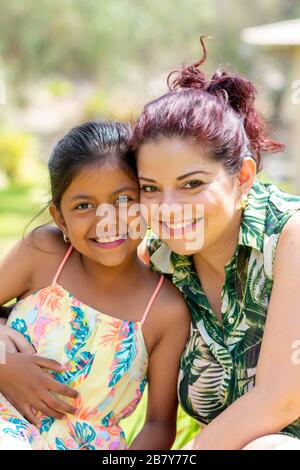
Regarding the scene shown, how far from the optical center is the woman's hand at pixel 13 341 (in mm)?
2713

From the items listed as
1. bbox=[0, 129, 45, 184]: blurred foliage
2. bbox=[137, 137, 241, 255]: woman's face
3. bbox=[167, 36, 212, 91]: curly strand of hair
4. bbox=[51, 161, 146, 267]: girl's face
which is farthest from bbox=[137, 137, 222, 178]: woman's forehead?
bbox=[0, 129, 45, 184]: blurred foliage

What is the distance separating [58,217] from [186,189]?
1.85 feet

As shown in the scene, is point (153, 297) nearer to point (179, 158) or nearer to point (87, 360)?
point (87, 360)

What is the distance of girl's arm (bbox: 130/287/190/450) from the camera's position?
275 centimetres

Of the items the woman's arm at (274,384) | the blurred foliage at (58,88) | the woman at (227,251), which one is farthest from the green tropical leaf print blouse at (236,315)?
the blurred foliage at (58,88)

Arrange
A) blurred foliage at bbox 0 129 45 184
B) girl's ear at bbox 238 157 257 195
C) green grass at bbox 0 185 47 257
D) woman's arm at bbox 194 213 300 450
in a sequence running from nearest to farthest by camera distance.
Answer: woman's arm at bbox 194 213 300 450 < girl's ear at bbox 238 157 257 195 < green grass at bbox 0 185 47 257 < blurred foliage at bbox 0 129 45 184

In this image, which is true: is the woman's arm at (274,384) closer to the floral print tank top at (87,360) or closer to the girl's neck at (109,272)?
the floral print tank top at (87,360)

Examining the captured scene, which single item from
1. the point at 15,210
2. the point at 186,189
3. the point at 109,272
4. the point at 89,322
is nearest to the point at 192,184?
the point at 186,189

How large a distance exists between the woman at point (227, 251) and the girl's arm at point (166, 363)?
0.04m

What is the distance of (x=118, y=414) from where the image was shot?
9.12 feet

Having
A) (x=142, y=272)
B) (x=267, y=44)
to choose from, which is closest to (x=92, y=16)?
(x=267, y=44)

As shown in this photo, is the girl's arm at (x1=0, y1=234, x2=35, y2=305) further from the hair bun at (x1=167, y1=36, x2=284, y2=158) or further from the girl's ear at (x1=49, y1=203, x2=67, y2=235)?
the hair bun at (x1=167, y1=36, x2=284, y2=158)

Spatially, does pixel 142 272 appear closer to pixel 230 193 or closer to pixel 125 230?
pixel 125 230

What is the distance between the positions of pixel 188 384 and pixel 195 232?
0.55 metres
